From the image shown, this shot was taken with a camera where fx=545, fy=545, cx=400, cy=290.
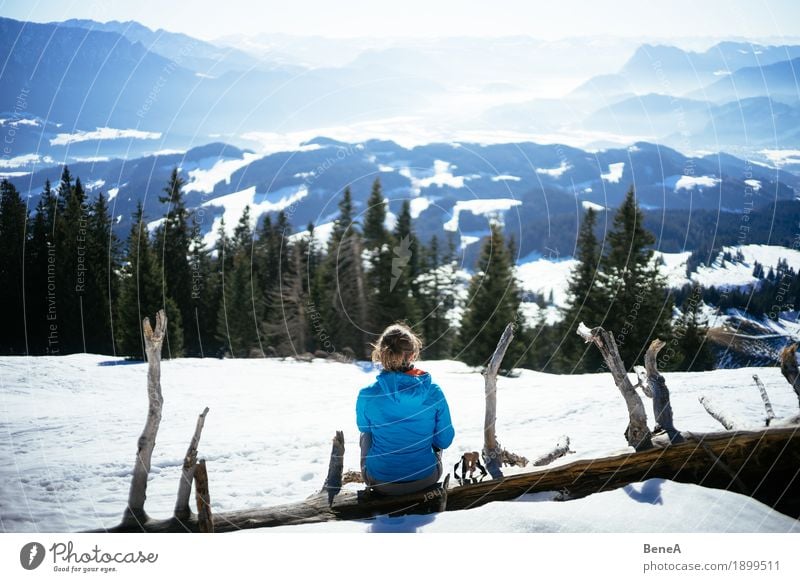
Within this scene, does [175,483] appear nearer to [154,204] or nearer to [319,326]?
[319,326]

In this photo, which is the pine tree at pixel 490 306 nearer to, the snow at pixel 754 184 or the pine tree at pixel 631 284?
the pine tree at pixel 631 284

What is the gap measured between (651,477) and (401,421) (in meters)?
2.24

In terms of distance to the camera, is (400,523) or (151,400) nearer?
(151,400)

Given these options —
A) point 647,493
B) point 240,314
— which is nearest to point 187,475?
point 647,493

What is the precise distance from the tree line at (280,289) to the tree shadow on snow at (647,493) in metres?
2.16

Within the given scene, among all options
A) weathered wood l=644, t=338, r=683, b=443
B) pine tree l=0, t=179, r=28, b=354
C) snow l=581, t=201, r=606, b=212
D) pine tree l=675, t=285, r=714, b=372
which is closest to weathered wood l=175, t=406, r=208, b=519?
pine tree l=0, t=179, r=28, b=354

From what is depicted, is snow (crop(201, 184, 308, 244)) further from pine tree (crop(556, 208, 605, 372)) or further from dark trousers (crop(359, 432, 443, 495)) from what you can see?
dark trousers (crop(359, 432, 443, 495))

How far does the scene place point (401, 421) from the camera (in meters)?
3.90

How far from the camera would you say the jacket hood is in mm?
3791

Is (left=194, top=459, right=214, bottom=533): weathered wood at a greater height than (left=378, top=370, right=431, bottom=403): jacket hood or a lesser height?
lesser

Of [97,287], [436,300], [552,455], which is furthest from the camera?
[436,300]

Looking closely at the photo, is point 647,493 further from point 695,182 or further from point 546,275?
point 546,275

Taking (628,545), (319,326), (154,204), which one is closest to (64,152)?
(628,545)

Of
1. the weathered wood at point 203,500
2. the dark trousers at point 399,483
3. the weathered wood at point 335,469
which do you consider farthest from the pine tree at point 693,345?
the weathered wood at point 203,500
